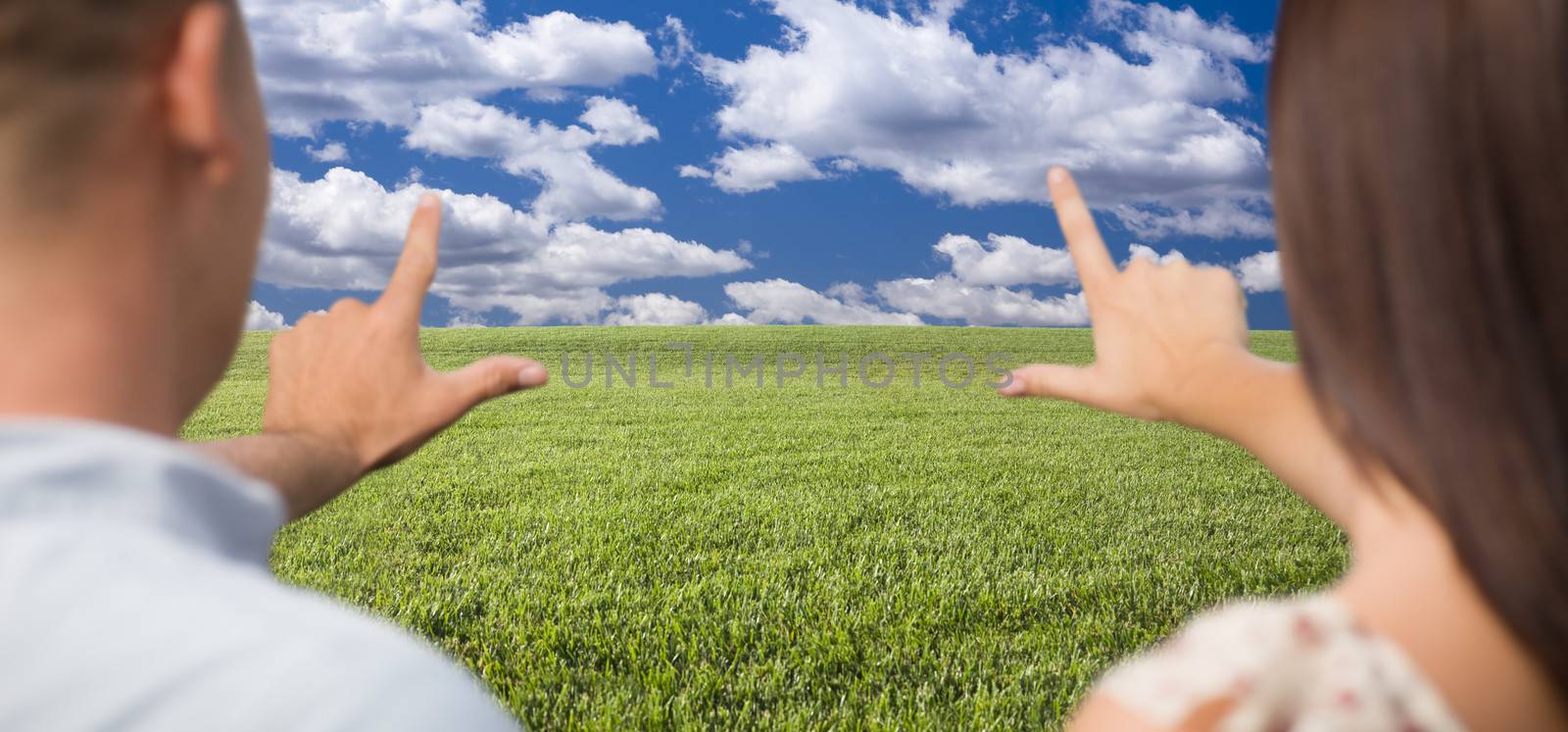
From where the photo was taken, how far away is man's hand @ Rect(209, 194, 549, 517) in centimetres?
125

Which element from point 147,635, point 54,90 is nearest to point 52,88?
point 54,90

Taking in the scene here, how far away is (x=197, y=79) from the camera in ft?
2.04

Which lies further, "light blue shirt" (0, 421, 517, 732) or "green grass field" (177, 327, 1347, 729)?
"green grass field" (177, 327, 1347, 729)

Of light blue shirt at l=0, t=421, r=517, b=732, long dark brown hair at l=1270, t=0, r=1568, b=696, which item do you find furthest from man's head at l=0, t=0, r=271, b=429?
long dark brown hair at l=1270, t=0, r=1568, b=696

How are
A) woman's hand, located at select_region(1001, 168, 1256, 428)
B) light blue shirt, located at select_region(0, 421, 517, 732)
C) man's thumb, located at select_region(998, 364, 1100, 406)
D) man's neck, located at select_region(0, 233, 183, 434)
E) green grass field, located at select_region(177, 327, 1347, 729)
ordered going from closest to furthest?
light blue shirt, located at select_region(0, 421, 517, 732) < man's neck, located at select_region(0, 233, 183, 434) < woman's hand, located at select_region(1001, 168, 1256, 428) < man's thumb, located at select_region(998, 364, 1100, 406) < green grass field, located at select_region(177, 327, 1347, 729)

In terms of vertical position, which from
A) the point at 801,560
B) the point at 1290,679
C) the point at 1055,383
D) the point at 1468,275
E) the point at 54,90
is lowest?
the point at 801,560

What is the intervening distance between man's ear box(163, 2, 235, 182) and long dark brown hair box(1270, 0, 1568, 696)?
74 cm

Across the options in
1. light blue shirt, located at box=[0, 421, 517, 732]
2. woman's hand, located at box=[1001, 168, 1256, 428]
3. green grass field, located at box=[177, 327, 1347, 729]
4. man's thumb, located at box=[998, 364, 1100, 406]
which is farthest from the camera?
green grass field, located at box=[177, 327, 1347, 729]

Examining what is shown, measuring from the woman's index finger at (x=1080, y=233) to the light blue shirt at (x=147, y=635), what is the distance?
104 centimetres

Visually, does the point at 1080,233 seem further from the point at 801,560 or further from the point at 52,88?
the point at 801,560

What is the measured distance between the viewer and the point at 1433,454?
0.66 m

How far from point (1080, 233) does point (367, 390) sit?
37.5 inches

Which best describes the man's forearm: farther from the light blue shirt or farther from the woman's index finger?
the woman's index finger

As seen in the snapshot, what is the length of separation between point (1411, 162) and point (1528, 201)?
7 cm
